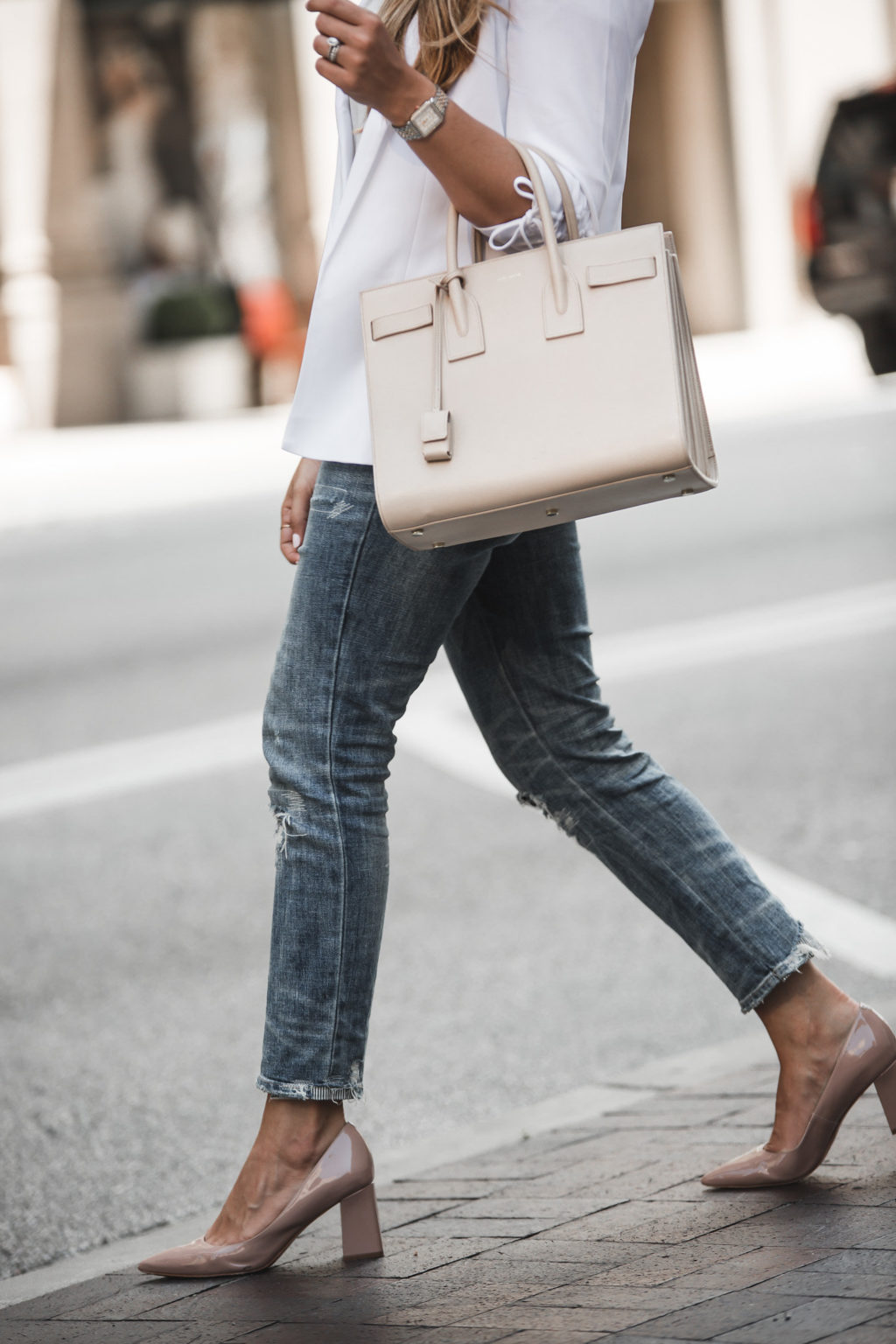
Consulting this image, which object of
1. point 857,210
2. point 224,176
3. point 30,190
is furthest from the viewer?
point 224,176

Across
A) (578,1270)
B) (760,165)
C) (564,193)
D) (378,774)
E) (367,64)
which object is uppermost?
(760,165)

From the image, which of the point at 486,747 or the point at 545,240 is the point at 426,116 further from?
the point at 486,747

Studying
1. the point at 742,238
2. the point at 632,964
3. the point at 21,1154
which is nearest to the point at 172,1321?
the point at 21,1154

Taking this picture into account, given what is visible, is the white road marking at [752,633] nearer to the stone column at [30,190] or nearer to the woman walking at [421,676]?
the woman walking at [421,676]

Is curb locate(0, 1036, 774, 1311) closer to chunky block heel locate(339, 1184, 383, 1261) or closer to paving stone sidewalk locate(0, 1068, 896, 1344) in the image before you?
paving stone sidewalk locate(0, 1068, 896, 1344)

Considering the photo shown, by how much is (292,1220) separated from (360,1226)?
0.12m

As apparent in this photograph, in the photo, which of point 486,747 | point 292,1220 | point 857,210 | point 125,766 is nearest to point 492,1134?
point 292,1220

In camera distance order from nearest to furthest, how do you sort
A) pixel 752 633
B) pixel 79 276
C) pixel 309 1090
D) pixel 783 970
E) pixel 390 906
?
pixel 309 1090, pixel 783 970, pixel 390 906, pixel 752 633, pixel 79 276

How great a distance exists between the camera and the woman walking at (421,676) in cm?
233

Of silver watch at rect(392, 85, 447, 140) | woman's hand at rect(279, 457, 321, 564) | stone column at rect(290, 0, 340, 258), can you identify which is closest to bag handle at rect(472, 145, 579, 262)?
silver watch at rect(392, 85, 447, 140)

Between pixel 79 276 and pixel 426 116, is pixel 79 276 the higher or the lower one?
the higher one

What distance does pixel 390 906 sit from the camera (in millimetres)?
4875

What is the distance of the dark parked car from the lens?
571 inches

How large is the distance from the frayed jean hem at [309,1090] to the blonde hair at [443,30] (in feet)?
4.25
